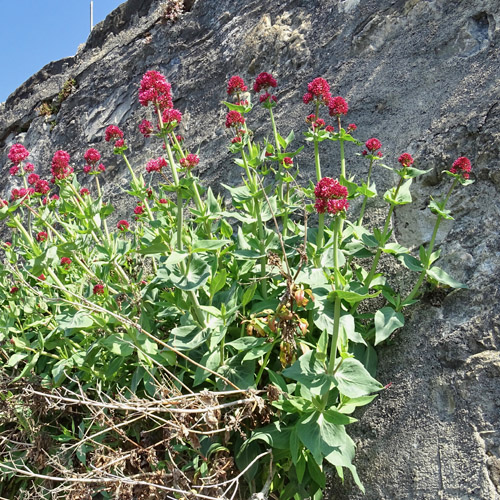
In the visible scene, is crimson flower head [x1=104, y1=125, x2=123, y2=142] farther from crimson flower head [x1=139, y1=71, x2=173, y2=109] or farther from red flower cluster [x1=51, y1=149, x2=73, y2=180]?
crimson flower head [x1=139, y1=71, x2=173, y2=109]

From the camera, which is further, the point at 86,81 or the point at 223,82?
the point at 86,81

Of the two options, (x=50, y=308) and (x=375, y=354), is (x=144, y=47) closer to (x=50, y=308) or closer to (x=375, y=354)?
(x=50, y=308)

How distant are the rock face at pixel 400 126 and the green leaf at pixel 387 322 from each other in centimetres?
21

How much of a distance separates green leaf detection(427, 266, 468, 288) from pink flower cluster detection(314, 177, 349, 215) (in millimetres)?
821

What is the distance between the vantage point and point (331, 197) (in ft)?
7.96

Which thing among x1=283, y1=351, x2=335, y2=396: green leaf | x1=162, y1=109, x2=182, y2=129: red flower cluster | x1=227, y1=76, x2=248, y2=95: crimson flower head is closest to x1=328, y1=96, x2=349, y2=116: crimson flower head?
x1=227, y1=76, x2=248, y2=95: crimson flower head

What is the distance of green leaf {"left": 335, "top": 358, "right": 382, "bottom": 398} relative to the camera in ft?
7.63

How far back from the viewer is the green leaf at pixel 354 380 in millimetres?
2326

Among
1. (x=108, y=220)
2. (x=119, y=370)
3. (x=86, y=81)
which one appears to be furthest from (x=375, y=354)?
(x=86, y=81)

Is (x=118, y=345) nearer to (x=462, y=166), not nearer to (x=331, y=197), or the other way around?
(x=331, y=197)

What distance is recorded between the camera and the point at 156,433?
3.01 m

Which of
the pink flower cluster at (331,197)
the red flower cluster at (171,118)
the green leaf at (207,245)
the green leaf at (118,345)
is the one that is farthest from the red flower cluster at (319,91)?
the green leaf at (118,345)

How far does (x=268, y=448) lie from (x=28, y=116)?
28.3 ft

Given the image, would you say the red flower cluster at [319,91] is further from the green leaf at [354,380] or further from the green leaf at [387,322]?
the green leaf at [354,380]
